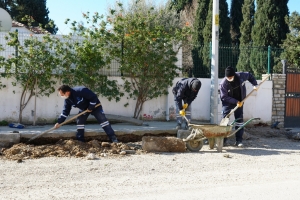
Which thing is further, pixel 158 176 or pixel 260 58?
pixel 260 58

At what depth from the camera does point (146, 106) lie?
489 inches

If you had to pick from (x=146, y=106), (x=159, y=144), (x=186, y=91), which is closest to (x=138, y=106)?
(x=146, y=106)

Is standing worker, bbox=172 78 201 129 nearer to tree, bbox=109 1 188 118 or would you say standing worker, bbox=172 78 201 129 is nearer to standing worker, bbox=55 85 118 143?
standing worker, bbox=55 85 118 143

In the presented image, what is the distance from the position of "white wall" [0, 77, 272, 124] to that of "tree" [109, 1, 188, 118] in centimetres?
34

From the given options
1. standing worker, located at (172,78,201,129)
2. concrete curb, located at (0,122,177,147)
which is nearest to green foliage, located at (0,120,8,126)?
concrete curb, located at (0,122,177,147)

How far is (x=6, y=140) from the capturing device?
880 centimetres

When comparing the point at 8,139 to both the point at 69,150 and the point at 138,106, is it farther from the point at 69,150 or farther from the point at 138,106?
the point at 138,106

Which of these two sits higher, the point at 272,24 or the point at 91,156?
the point at 272,24

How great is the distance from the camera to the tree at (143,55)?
1166 centimetres

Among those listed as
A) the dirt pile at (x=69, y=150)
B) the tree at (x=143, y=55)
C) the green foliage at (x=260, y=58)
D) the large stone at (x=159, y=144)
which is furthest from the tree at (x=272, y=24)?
the dirt pile at (x=69, y=150)

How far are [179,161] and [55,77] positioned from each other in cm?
514

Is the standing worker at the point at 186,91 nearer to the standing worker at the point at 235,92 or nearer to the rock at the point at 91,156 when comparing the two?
the standing worker at the point at 235,92

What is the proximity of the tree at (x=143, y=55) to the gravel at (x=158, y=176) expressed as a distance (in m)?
3.62

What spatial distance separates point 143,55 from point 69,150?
4.32 meters
